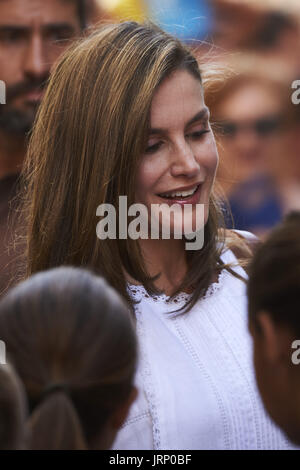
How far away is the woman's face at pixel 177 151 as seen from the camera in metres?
1.72

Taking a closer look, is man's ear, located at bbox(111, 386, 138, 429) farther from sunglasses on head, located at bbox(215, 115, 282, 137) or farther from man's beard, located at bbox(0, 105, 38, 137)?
sunglasses on head, located at bbox(215, 115, 282, 137)

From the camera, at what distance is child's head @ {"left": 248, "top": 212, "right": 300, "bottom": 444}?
1250 mm

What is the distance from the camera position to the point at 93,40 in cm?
181

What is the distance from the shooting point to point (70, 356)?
1146 millimetres

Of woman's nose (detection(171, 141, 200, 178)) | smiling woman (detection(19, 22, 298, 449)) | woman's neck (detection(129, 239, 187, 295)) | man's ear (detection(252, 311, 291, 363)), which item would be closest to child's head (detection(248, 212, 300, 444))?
man's ear (detection(252, 311, 291, 363))

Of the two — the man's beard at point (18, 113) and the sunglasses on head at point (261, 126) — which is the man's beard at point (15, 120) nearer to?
the man's beard at point (18, 113)

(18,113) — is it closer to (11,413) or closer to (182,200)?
(182,200)

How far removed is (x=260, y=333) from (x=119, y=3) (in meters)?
1.85

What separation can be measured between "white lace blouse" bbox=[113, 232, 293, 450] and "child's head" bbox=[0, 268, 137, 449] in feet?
1.21

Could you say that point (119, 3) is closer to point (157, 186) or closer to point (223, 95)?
point (223, 95)

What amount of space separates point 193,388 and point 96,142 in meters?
0.58

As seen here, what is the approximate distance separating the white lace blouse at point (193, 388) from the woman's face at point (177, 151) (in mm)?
232

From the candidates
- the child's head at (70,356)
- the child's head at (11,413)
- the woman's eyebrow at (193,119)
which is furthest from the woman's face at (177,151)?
the child's head at (11,413)
